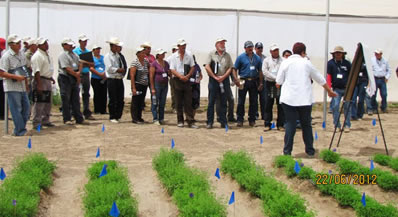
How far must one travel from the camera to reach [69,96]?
1095cm

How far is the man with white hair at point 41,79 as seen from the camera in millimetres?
10117

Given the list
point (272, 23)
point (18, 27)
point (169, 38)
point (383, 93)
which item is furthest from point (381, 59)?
point (18, 27)

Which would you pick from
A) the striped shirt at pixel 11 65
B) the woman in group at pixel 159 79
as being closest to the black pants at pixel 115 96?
the woman in group at pixel 159 79

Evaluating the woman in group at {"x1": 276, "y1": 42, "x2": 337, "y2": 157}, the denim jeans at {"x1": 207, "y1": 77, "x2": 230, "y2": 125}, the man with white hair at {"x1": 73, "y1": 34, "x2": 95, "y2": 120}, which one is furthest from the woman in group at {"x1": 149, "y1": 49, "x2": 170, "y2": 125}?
the woman in group at {"x1": 276, "y1": 42, "x2": 337, "y2": 157}

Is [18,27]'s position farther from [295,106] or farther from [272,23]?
[295,106]

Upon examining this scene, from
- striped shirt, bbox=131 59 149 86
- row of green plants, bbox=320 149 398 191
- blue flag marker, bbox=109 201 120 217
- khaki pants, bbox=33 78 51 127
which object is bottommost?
blue flag marker, bbox=109 201 120 217

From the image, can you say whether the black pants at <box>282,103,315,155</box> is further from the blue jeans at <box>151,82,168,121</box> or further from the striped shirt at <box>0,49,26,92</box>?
the striped shirt at <box>0,49,26,92</box>

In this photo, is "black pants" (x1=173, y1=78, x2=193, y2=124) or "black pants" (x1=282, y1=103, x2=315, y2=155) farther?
"black pants" (x1=173, y1=78, x2=193, y2=124)

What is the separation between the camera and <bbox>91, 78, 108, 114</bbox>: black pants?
12547 mm

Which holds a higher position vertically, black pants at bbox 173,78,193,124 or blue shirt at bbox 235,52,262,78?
blue shirt at bbox 235,52,262,78

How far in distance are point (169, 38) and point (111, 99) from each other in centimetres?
397

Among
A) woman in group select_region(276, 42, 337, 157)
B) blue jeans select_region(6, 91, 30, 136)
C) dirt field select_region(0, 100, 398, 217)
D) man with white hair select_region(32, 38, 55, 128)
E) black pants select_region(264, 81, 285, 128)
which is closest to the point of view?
dirt field select_region(0, 100, 398, 217)

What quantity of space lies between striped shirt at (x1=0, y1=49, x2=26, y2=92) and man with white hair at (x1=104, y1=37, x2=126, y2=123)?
209 centimetres

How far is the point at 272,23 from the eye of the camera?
14.8 meters
